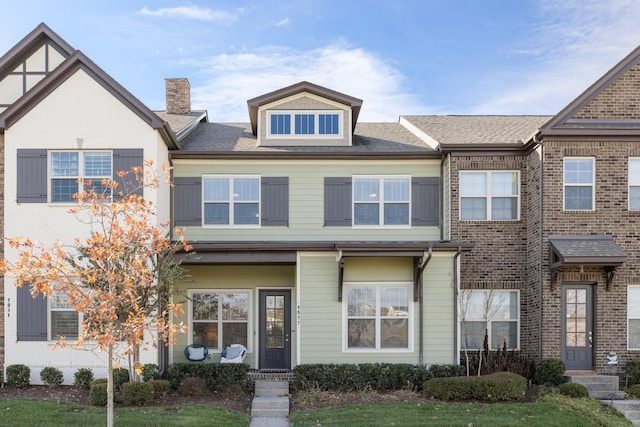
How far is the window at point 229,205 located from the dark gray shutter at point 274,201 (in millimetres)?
199

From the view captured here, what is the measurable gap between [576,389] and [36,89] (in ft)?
46.3

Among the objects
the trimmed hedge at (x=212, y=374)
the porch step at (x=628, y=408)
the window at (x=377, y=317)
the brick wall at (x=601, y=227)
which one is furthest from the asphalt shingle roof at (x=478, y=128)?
the trimmed hedge at (x=212, y=374)

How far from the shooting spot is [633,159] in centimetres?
1543

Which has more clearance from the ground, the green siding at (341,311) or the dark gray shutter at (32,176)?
the dark gray shutter at (32,176)

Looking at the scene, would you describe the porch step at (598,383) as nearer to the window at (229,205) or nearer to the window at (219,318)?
the window at (219,318)

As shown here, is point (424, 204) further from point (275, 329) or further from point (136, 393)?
point (136, 393)

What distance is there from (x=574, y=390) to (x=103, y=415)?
995cm

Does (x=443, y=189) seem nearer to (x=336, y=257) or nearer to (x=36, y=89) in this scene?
(x=336, y=257)

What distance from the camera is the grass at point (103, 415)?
11227 millimetres

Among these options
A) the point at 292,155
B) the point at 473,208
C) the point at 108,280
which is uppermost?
the point at 292,155

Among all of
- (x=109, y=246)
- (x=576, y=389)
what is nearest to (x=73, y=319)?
(x=109, y=246)

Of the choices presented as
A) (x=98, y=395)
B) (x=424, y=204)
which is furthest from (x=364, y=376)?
(x=98, y=395)

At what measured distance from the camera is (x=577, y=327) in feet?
50.3

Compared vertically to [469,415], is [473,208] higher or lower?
higher
